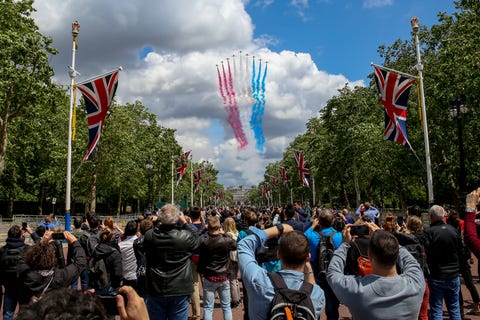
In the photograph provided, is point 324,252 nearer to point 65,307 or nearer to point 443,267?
point 443,267

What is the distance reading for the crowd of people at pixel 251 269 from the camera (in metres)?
2.77

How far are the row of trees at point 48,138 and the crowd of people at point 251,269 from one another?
1786 cm

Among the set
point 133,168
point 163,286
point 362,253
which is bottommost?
point 163,286

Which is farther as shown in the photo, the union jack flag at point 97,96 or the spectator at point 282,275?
the union jack flag at point 97,96

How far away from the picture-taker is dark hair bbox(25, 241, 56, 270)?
14.3ft

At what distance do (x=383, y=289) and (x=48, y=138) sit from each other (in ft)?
128

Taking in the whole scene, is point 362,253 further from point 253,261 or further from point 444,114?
point 444,114

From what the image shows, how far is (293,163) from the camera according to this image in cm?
7506

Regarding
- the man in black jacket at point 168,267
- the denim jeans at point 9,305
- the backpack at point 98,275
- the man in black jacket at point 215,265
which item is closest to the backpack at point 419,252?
the man in black jacket at point 215,265

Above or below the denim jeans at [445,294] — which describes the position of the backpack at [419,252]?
above

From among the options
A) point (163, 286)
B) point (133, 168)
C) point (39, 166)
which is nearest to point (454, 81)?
point (163, 286)

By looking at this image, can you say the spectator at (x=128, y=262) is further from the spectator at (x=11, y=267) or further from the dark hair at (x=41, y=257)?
the dark hair at (x=41, y=257)

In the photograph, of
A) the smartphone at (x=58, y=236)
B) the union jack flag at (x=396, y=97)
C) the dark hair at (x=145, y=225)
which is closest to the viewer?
the smartphone at (x=58, y=236)

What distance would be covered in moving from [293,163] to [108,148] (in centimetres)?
4034
